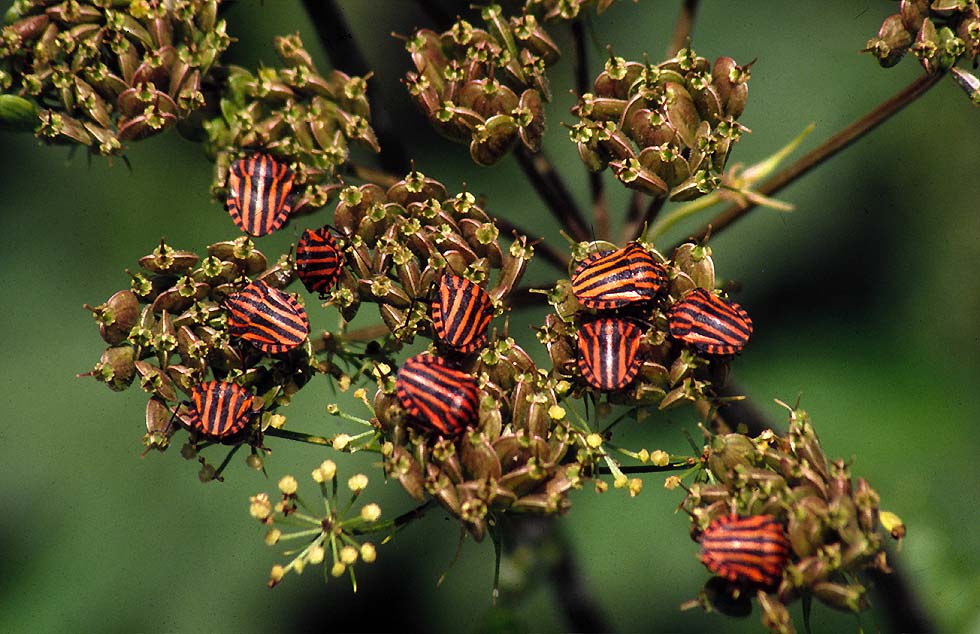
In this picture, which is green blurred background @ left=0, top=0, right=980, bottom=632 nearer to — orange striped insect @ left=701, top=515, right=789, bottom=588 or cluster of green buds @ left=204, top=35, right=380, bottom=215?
cluster of green buds @ left=204, top=35, right=380, bottom=215

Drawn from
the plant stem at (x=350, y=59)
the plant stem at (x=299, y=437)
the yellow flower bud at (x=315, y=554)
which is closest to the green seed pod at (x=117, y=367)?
the plant stem at (x=299, y=437)

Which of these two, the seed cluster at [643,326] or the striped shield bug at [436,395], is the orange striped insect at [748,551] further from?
the striped shield bug at [436,395]

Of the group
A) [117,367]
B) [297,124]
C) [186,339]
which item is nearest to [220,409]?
[186,339]

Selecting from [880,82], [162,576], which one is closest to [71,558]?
[162,576]

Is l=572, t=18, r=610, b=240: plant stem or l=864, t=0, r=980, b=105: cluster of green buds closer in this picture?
l=864, t=0, r=980, b=105: cluster of green buds

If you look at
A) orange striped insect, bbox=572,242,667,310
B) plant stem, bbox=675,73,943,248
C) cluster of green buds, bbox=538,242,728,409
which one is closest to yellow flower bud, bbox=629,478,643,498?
cluster of green buds, bbox=538,242,728,409

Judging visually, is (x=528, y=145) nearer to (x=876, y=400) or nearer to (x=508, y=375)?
(x=508, y=375)
